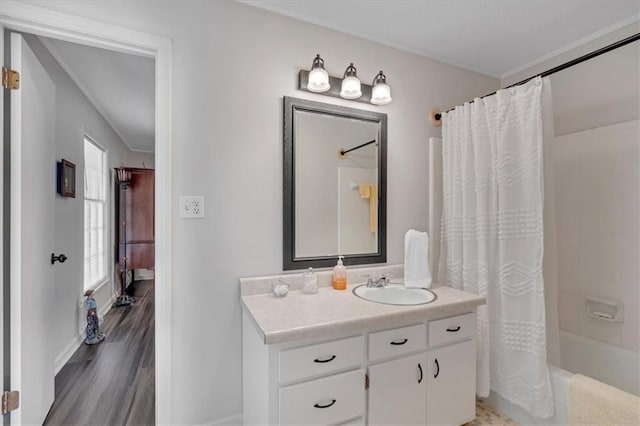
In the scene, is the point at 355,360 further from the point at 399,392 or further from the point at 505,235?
the point at 505,235

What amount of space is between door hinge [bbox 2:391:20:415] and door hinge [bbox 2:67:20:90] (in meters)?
1.41

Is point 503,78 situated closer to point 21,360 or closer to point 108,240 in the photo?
point 21,360

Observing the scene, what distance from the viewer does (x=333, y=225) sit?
1.99 metres

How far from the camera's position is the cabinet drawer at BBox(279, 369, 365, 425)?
1.25 metres

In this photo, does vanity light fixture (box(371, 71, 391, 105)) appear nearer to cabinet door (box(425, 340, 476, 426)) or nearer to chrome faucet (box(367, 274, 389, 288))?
chrome faucet (box(367, 274, 389, 288))

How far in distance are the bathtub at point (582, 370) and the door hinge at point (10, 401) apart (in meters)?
2.54

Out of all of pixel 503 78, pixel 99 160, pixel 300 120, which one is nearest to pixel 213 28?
pixel 300 120

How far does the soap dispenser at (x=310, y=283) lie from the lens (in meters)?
1.75

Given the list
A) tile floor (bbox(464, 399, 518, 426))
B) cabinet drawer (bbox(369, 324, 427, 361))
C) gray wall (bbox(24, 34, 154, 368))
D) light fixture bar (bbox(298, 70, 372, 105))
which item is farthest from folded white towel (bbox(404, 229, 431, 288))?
gray wall (bbox(24, 34, 154, 368))

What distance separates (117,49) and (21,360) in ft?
5.07

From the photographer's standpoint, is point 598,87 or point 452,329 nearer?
point 452,329

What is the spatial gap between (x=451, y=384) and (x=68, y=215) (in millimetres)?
3100

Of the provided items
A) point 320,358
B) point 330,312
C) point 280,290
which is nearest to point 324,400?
point 320,358

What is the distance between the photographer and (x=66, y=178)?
248 cm
